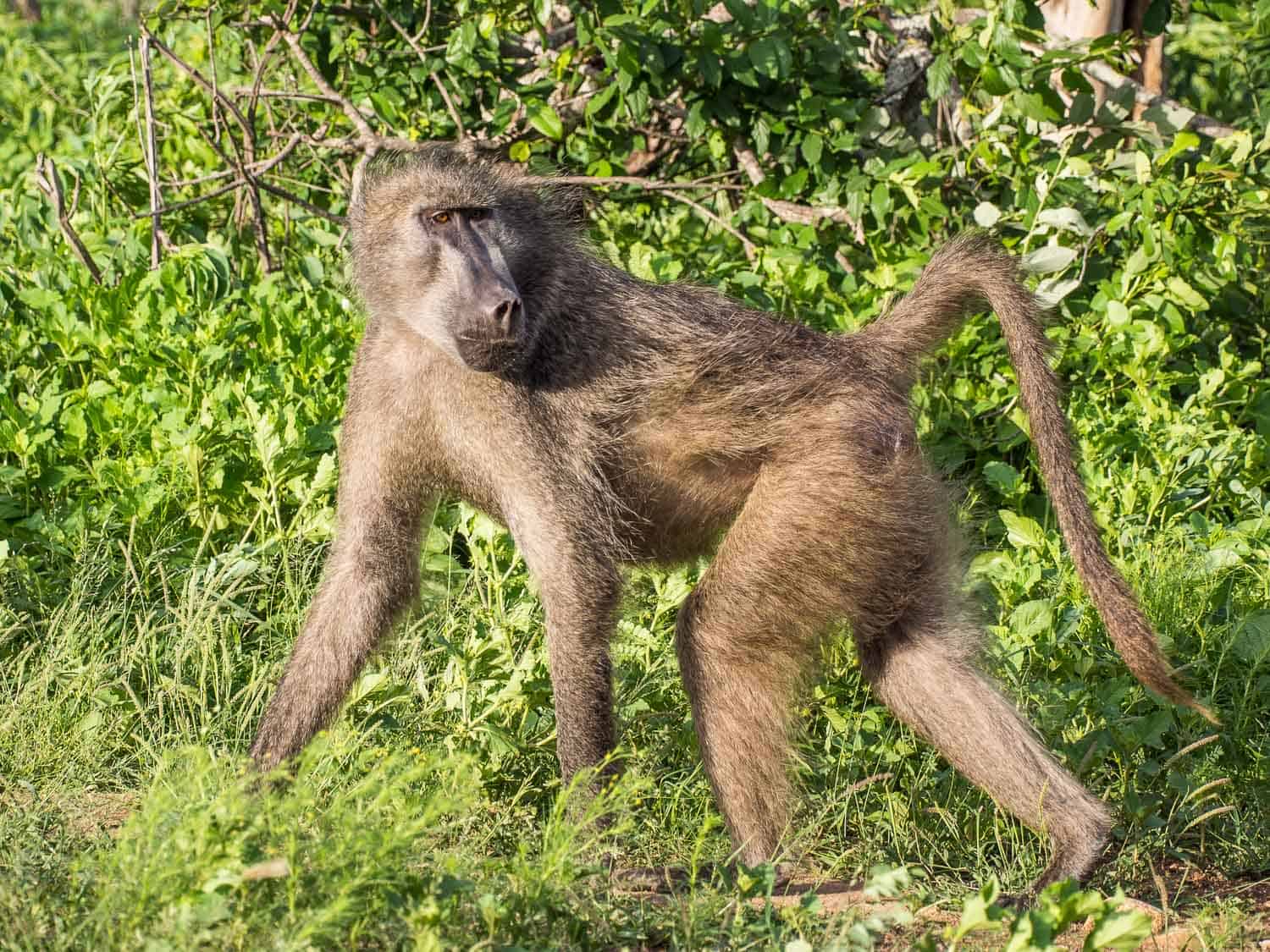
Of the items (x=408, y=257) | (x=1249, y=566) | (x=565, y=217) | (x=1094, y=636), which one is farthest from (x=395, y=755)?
(x=1249, y=566)

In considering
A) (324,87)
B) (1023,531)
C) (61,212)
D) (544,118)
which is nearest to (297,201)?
(324,87)

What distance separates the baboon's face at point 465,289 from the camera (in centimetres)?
283

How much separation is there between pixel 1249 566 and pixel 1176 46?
4869 mm

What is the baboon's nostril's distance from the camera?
281 centimetres

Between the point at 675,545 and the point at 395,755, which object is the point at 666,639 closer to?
the point at 675,545

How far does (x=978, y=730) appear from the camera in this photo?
9.97ft

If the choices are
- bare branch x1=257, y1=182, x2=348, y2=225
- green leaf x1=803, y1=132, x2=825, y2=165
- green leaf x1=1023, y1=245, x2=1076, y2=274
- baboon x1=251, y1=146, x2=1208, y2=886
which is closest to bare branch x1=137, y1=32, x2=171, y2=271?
bare branch x1=257, y1=182, x2=348, y2=225

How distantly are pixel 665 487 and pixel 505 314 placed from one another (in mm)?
558

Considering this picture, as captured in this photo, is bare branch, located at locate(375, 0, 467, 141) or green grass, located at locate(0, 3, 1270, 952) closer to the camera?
green grass, located at locate(0, 3, 1270, 952)

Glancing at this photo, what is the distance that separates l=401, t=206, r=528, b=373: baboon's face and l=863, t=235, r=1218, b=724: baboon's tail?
2.91ft

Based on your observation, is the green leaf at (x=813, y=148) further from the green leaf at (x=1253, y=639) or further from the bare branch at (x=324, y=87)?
the green leaf at (x=1253, y=639)

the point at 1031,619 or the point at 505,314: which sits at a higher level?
the point at 505,314

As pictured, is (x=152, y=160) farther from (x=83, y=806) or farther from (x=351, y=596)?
(x=83, y=806)

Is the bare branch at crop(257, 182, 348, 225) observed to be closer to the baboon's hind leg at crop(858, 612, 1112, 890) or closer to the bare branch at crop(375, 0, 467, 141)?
the bare branch at crop(375, 0, 467, 141)
